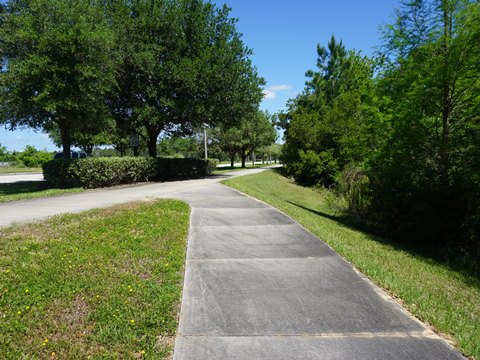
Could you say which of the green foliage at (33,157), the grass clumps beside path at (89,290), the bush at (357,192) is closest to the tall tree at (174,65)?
the bush at (357,192)

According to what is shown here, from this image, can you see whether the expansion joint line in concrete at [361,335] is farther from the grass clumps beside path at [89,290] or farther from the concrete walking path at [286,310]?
the grass clumps beside path at [89,290]

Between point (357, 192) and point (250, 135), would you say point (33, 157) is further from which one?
point (357, 192)

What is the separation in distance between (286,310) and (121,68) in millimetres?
17624

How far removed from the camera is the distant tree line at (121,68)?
1255cm

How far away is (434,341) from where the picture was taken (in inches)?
129

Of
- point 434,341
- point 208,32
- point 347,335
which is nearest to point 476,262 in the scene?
point 434,341

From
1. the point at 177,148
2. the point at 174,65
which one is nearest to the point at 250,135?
the point at 174,65

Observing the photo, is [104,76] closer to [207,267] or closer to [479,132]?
[207,267]

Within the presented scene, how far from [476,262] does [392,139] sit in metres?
4.21

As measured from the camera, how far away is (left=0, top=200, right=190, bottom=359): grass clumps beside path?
3.18m

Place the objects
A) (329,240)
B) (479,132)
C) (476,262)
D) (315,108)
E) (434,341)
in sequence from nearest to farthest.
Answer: (434,341) → (329,240) → (476,262) → (479,132) → (315,108)

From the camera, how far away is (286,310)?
376 cm

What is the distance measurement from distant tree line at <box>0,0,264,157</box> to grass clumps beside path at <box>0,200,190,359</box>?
27.7ft

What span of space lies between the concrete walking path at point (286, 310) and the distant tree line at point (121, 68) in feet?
34.5
